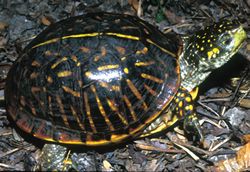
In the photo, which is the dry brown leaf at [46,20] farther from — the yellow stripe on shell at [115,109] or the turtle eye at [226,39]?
the turtle eye at [226,39]

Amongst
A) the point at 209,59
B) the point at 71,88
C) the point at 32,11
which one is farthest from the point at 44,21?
the point at 209,59

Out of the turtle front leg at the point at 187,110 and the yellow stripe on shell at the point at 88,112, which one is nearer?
the yellow stripe on shell at the point at 88,112

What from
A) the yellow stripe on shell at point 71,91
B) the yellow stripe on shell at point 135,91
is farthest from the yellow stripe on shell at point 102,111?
the yellow stripe on shell at point 135,91

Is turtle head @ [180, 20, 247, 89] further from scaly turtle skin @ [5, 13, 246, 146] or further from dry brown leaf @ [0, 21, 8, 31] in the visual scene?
dry brown leaf @ [0, 21, 8, 31]

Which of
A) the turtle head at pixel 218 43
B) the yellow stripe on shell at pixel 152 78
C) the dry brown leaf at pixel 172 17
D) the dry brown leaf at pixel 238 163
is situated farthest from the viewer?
the dry brown leaf at pixel 172 17

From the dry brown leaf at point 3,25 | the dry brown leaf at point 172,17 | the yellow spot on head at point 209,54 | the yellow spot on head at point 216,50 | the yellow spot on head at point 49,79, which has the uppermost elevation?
the dry brown leaf at point 172,17

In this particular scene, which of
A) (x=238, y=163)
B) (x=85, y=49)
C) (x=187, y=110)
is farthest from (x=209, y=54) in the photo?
(x=85, y=49)

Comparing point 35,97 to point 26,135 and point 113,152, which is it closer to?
point 26,135
